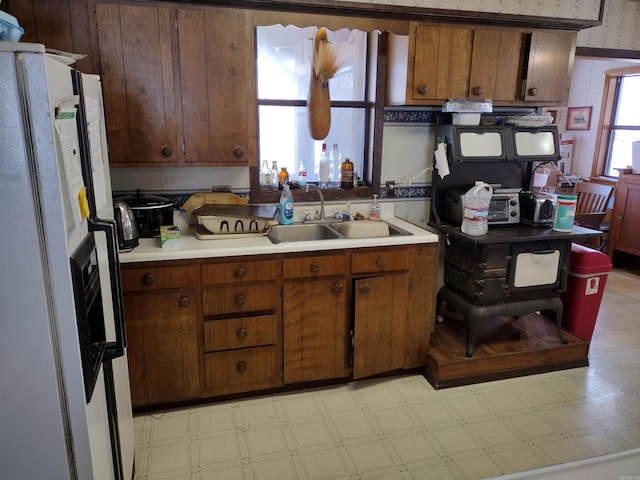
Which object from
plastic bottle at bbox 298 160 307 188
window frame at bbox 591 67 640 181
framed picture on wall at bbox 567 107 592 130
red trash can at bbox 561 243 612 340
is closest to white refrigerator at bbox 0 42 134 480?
plastic bottle at bbox 298 160 307 188

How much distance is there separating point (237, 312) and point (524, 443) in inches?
62.3

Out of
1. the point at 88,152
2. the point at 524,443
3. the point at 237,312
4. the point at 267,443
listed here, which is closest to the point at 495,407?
the point at 524,443

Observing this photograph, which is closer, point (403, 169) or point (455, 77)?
point (455, 77)

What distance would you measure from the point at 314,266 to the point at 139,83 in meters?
1.29

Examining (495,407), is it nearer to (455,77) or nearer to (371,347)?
(371,347)

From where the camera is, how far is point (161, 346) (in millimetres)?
2395

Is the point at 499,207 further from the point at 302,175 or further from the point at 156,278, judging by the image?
the point at 156,278

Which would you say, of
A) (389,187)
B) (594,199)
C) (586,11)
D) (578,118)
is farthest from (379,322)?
(578,118)

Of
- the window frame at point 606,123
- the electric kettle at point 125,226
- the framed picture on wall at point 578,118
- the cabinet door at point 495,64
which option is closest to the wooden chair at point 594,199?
the window frame at point 606,123

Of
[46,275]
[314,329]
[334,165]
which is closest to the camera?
[46,275]

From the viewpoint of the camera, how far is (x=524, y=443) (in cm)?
231

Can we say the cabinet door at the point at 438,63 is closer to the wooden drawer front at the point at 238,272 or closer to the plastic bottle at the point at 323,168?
the plastic bottle at the point at 323,168

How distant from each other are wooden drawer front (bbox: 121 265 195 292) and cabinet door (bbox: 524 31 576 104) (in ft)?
7.76

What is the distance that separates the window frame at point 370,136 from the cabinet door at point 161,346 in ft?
2.90
